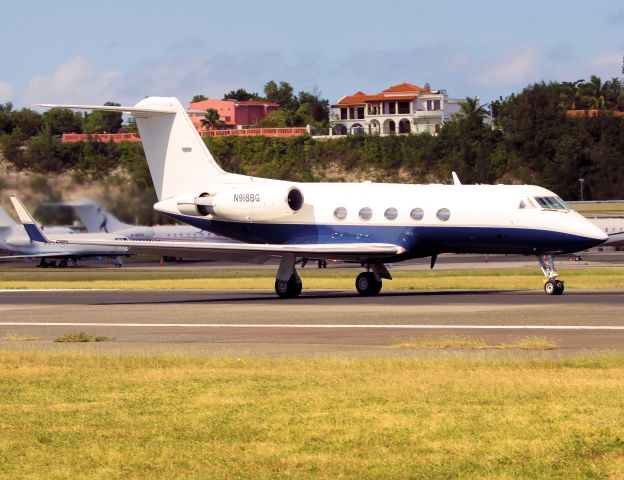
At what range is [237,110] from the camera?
543 ft

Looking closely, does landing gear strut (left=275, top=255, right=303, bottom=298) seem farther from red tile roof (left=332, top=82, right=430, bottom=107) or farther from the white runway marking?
red tile roof (left=332, top=82, right=430, bottom=107)

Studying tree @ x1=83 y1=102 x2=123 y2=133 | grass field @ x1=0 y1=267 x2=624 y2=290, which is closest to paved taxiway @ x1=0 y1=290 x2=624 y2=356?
grass field @ x1=0 y1=267 x2=624 y2=290

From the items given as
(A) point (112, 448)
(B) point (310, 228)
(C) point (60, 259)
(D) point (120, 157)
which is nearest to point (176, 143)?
(B) point (310, 228)

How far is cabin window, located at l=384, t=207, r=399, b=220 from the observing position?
113ft

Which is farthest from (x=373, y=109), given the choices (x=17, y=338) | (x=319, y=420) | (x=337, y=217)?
(x=319, y=420)

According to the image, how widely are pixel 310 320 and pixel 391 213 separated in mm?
9000

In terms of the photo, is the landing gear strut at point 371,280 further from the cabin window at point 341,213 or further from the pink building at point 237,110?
the pink building at point 237,110

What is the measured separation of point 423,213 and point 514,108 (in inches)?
3581

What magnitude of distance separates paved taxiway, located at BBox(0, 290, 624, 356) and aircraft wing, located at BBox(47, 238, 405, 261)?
4.36ft

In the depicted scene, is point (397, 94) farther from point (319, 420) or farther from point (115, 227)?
point (319, 420)

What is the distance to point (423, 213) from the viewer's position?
34031mm

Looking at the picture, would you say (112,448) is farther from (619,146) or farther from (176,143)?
(619,146)

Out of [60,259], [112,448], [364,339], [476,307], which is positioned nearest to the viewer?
[112,448]

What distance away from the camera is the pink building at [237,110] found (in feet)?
538
